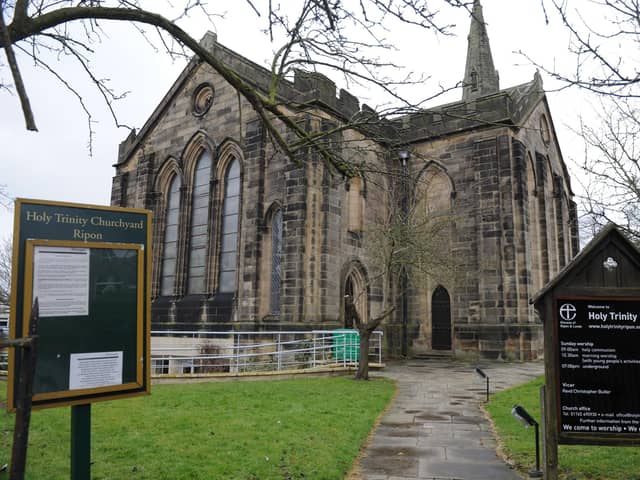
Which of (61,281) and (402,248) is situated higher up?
(402,248)

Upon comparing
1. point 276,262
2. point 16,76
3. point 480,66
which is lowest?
point 276,262

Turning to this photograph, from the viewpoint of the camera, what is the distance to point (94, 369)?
4355 mm

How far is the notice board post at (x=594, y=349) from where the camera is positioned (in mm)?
4871

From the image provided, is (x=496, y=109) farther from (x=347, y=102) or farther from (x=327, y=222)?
(x=327, y=222)

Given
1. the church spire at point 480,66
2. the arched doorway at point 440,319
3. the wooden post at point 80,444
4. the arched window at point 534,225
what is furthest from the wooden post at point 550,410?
the church spire at point 480,66

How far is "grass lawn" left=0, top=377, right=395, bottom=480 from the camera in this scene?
5.59 meters

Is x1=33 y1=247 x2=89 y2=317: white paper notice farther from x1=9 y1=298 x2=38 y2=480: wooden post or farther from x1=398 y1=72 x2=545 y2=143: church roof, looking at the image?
x1=398 y1=72 x2=545 y2=143: church roof

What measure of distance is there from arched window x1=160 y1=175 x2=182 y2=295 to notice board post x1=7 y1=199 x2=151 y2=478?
1697 cm

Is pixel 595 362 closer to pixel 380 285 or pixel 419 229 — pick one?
pixel 419 229

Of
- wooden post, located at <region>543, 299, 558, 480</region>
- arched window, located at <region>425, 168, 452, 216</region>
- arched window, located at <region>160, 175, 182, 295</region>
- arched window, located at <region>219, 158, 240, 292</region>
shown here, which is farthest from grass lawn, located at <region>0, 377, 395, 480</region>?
arched window, located at <region>425, 168, 452, 216</region>

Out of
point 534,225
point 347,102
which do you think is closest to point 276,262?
point 347,102

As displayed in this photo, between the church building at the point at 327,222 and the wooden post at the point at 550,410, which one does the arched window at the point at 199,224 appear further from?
the wooden post at the point at 550,410

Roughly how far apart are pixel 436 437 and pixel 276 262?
37.5 ft

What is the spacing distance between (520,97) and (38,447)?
68.0 feet
